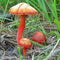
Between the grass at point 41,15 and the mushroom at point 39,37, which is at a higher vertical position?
the grass at point 41,15

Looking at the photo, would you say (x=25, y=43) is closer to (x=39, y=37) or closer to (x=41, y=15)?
(x=39, y=37)

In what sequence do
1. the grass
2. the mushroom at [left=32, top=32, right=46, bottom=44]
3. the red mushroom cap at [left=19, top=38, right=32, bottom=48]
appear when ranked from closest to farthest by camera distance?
1. the red mushroom cap at [left=19, top=38, right=32, bottom=48]
2. the mushroom at [left=32, top=32, right=46, bottom=44]
3. the grass

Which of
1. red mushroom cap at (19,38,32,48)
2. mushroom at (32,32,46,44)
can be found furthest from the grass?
red mushroom cap at (19,38,32,48)

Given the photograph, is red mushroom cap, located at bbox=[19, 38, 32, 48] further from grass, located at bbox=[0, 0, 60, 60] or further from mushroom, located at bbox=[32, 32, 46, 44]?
grass, located at bbox=[0, 0, 60, 60]

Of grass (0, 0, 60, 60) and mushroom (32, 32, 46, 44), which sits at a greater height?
grass (0, 0, 60, 60)

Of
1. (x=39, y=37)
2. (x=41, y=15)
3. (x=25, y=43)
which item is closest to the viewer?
(x=25, y=43)

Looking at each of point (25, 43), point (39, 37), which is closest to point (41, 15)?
point (39, 37)

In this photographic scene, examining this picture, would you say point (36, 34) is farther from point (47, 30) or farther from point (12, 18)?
point (12, 18)

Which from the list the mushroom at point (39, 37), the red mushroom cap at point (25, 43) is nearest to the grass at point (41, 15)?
the mushroom at point (39, 37)

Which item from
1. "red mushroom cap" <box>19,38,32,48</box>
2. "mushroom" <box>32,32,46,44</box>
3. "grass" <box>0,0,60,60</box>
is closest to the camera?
"red mushroom cap" <box>19,38,32,48</box>

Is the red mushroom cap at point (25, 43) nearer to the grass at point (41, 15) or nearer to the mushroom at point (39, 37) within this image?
the mushroom at point (39, 37)

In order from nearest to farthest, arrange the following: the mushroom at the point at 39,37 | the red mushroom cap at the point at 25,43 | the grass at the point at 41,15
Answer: the red mushroom cap at the point at 25,43, the mushroom at the point at 39,37, the grass at the point at 41,15
